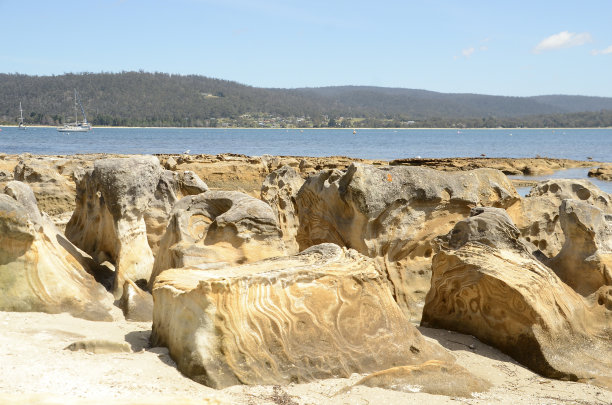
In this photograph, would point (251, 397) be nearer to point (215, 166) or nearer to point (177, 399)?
point (177, 399)

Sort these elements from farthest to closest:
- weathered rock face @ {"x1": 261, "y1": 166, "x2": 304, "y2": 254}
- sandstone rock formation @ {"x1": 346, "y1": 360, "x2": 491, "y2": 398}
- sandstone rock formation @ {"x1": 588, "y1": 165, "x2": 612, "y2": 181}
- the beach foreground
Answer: sandstone rock formation @ {"x1": 588, "y1": 165, "x2": 612, "y2": 181}, weathered rock face @ {"x1": 261, "y1": 166, "x2": 304, "y2": 254}, sandstone rock formation @ {"x1": 346, "y1": 360, "x2": 491, "y2": 398}, the beach foreground

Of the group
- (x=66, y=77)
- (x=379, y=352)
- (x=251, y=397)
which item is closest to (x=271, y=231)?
(x=379, y=352)

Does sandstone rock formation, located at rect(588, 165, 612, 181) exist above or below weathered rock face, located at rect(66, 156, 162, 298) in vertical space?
below

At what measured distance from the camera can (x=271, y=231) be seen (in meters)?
6.42

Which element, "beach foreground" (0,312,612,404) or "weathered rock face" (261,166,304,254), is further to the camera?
"weathered rock face" (261,166,304,254)

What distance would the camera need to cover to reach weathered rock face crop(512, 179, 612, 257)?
8227 mm

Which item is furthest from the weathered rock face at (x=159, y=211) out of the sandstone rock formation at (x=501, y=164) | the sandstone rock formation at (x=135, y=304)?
the sandstone rock formation at (x=501, y=164)

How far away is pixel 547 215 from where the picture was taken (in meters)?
8.31

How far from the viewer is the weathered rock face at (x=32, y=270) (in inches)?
223

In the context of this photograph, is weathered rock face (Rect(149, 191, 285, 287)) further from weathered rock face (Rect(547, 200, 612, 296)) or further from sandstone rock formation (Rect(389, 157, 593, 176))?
sandstone rock formation (Rect(389, 157, 593, 176))

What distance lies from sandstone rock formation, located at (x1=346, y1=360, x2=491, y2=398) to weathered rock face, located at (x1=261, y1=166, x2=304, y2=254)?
392 centimetres

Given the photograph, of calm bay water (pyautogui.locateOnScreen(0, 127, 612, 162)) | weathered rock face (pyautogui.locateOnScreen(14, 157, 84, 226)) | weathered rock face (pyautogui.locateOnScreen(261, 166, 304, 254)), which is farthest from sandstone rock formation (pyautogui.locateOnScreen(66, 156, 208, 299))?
calm bay water (pyautogui.locateOnScreen(0, 127, 612, 162))

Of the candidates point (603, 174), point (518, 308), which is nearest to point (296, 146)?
point (603, 174)

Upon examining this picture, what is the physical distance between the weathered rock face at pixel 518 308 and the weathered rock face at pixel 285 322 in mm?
761
